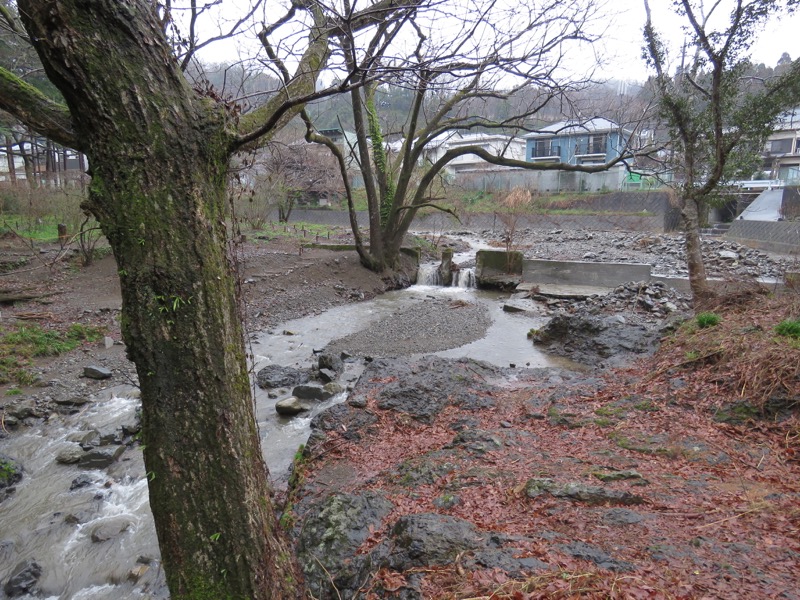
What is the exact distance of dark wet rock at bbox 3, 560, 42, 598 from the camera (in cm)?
325

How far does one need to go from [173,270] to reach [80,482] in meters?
3.93

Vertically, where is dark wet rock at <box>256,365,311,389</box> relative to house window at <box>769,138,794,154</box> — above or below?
below

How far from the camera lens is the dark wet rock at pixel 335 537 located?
254 cm

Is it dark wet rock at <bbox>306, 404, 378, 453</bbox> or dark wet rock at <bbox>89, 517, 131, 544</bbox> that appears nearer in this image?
dark wet rock at <bbox>89, 517, 131, 544</bbox>

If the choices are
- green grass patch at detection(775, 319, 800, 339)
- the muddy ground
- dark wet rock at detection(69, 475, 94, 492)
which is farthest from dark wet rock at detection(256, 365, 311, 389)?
green grass patch at detection(775, 319, 800, 339)

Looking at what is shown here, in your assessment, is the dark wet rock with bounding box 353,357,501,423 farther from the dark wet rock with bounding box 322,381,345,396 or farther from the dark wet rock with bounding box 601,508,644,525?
the dark wet rock with bounding box 601,508,644,525

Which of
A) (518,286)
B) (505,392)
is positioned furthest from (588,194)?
(505,392)

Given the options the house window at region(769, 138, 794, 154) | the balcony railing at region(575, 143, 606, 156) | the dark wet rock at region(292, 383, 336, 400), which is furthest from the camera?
the house window at region(769, 138, 794, 154)

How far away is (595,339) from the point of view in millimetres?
7691

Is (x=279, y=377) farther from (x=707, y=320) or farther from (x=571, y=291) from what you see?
(x=571, y=291)

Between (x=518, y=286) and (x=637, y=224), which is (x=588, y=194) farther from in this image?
(x=518, y=286)

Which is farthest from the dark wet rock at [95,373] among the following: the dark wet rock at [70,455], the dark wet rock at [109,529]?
Answer: the dark wet rock at [109,529]

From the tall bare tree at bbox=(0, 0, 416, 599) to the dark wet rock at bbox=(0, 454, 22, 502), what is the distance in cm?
362

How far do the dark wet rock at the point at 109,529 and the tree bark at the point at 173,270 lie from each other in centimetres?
248
